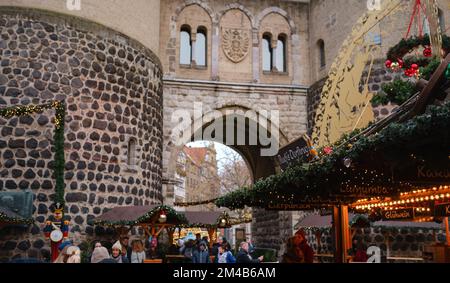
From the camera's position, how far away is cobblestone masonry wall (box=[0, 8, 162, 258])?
15.1 metres

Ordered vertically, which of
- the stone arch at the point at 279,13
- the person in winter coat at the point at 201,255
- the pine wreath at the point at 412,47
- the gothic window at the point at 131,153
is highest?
the stone arch at the point at 279,13

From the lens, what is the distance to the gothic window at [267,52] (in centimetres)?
2225

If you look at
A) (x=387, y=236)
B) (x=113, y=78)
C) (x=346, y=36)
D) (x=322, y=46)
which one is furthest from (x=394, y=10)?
(x=113, y=78)

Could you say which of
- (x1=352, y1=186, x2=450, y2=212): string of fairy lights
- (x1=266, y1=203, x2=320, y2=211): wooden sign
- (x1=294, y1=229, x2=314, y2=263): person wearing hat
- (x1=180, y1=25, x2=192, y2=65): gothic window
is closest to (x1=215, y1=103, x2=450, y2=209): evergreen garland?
(x1=266, y1=203, x2=320, y2=211): wooden sign

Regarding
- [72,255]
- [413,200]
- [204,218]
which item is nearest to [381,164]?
[413,200]

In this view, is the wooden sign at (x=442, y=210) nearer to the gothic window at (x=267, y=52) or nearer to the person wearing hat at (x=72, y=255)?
the person wearing hat at (x=72, y=255)

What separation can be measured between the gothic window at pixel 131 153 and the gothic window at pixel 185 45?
5238mm

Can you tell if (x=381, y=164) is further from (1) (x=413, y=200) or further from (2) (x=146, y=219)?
(2) (x=146, y=219)

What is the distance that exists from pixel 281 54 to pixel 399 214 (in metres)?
11.3

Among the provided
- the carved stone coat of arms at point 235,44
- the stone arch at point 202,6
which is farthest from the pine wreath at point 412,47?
the stone arch at point 202,6

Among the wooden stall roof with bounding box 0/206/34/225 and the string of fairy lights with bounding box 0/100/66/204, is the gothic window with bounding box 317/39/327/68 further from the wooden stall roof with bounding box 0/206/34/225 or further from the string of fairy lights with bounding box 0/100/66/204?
the wooden stall roof with bounding box 0/206/34/225

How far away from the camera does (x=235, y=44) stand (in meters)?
21.7

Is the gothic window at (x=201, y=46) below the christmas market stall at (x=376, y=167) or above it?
above

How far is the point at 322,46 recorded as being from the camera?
2216cm
